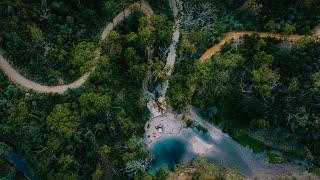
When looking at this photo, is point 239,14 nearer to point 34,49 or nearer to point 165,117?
point 165,117

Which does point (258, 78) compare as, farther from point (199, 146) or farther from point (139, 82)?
point (139, 82)

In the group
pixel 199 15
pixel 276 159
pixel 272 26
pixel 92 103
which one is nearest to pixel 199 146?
pixel 276 159

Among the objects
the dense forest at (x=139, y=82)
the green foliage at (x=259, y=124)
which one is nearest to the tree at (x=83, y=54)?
the dense forest at (x=139, y=82)

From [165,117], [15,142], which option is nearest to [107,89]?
[165,117]

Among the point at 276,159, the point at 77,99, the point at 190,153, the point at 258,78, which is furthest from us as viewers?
the point at 190,153

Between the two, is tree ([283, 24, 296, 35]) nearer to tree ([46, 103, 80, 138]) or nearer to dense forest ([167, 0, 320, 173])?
dense forest ([167, 0, 320, 173])

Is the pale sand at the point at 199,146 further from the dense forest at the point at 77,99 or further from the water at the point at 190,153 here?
the dense forest at the point at 77,99
